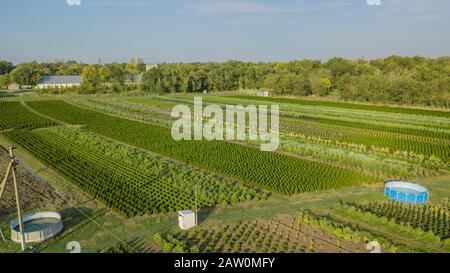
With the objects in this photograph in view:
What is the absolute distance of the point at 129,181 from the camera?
17781 millimetres

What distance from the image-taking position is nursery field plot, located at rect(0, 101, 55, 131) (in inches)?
1326

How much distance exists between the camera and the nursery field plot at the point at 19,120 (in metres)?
33.7

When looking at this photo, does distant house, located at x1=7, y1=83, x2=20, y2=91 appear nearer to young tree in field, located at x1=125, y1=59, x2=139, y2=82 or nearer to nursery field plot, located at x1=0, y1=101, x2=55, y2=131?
young tree in field, located at x1=125, y1=59, x2=139, y2=82

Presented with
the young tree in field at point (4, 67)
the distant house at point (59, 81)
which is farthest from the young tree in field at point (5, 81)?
the young tree in field at point (4, 67)

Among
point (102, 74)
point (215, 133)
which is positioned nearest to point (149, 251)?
point (215, 133)

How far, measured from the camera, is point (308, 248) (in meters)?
11.5

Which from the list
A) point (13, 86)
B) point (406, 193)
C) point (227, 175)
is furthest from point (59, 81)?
point (406, 193)

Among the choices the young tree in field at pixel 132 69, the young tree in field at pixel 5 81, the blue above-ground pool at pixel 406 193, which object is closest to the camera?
the blue above-ground pool at pixel 406 193

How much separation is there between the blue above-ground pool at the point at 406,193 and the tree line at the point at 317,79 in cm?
3775

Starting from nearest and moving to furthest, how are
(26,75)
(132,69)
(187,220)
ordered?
(187,220)
(26,75)
(132,69)

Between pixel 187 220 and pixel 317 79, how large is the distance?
195 ft

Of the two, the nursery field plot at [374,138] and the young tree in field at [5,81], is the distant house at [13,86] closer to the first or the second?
the young tree in field at [5,81]

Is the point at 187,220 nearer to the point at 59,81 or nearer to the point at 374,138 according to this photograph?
the point at 374,138

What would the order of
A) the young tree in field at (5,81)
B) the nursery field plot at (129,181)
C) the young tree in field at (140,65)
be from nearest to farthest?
1. the nursery field plot at (129,181)
2. the young tree in field at (5,81)
3. the young tree in field at (140,65)
